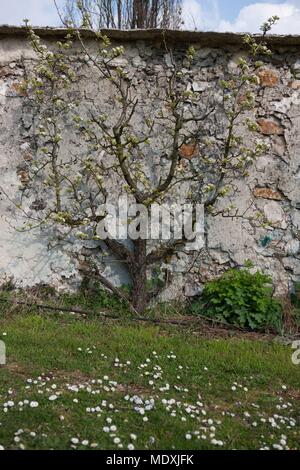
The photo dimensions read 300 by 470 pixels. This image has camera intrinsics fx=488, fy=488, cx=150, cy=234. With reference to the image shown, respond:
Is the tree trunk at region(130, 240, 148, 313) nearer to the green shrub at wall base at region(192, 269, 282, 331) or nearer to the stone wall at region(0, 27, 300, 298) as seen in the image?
the stone wall at region(0, 27, 300, 298)

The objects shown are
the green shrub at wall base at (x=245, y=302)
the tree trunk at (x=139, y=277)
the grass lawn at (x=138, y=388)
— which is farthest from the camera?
the tree trunk at (x=139, y=277)

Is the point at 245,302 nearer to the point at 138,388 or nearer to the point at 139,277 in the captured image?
the point at 139,277

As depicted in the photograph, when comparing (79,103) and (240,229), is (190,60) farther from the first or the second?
(240,229)

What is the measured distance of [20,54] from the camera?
468cm

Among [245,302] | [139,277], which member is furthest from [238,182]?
[139,277]

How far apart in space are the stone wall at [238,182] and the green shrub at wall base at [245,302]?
1.28 feet

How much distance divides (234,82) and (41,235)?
2.34 meters

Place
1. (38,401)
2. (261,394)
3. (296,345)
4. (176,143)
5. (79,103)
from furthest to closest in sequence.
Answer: (79,103), (176,143), (296,345), (261,394), (38,401)

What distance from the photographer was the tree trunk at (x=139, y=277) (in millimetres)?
4469

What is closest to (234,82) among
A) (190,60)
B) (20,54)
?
(190,60)

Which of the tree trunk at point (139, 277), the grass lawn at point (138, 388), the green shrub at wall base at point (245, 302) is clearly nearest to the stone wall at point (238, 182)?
the tree trunk at point (139, 277)

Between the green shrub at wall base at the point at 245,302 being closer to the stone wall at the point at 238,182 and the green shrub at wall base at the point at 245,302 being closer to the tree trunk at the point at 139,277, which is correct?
the stone wall at the point at 238,182

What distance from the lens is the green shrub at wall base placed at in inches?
164

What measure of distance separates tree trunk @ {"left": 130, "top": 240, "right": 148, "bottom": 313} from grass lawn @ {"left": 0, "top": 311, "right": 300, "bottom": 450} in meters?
0.33
